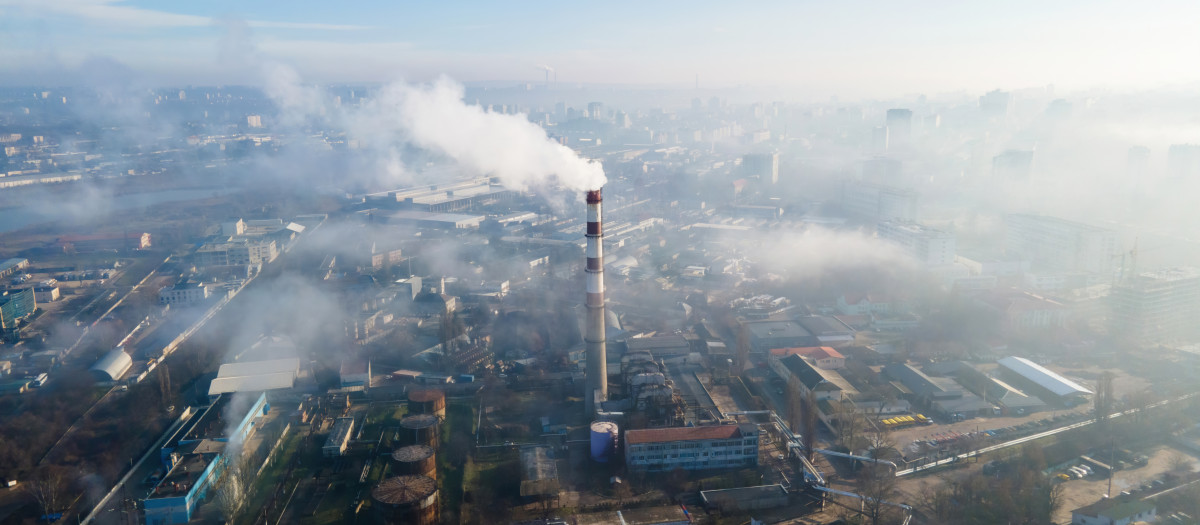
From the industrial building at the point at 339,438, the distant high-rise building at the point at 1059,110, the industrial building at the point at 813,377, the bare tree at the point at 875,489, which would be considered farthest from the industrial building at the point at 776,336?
the distant high-rise building at the point at 1059,110

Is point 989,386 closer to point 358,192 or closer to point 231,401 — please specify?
point 231,401

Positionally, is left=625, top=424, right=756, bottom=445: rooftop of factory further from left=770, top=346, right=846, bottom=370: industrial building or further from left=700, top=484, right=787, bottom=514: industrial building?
left=770, top=346, right=846, bottom=370: industrial building

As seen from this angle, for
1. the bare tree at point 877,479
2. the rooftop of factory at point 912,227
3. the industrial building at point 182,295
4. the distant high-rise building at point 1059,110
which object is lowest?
the bare tree at point 877,479

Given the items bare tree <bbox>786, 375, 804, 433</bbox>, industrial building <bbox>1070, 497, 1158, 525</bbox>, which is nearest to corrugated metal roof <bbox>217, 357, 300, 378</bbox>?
bare tree <bbox>786, 375, 804, 433</bbox>

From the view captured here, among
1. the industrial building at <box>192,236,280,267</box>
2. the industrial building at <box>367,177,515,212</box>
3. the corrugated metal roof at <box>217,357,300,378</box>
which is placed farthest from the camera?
the industrial building at <box>367,177,515,212</box>

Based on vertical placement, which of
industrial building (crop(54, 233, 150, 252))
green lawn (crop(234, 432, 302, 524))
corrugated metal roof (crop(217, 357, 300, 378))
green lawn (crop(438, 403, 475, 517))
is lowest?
green lawn (crop(438, 403, 475, 517))

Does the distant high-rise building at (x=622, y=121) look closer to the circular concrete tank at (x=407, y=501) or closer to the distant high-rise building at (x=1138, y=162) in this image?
the distant high-rise building at (x=1138, y=162)

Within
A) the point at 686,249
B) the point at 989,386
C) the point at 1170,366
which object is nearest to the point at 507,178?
the point at 989,386
